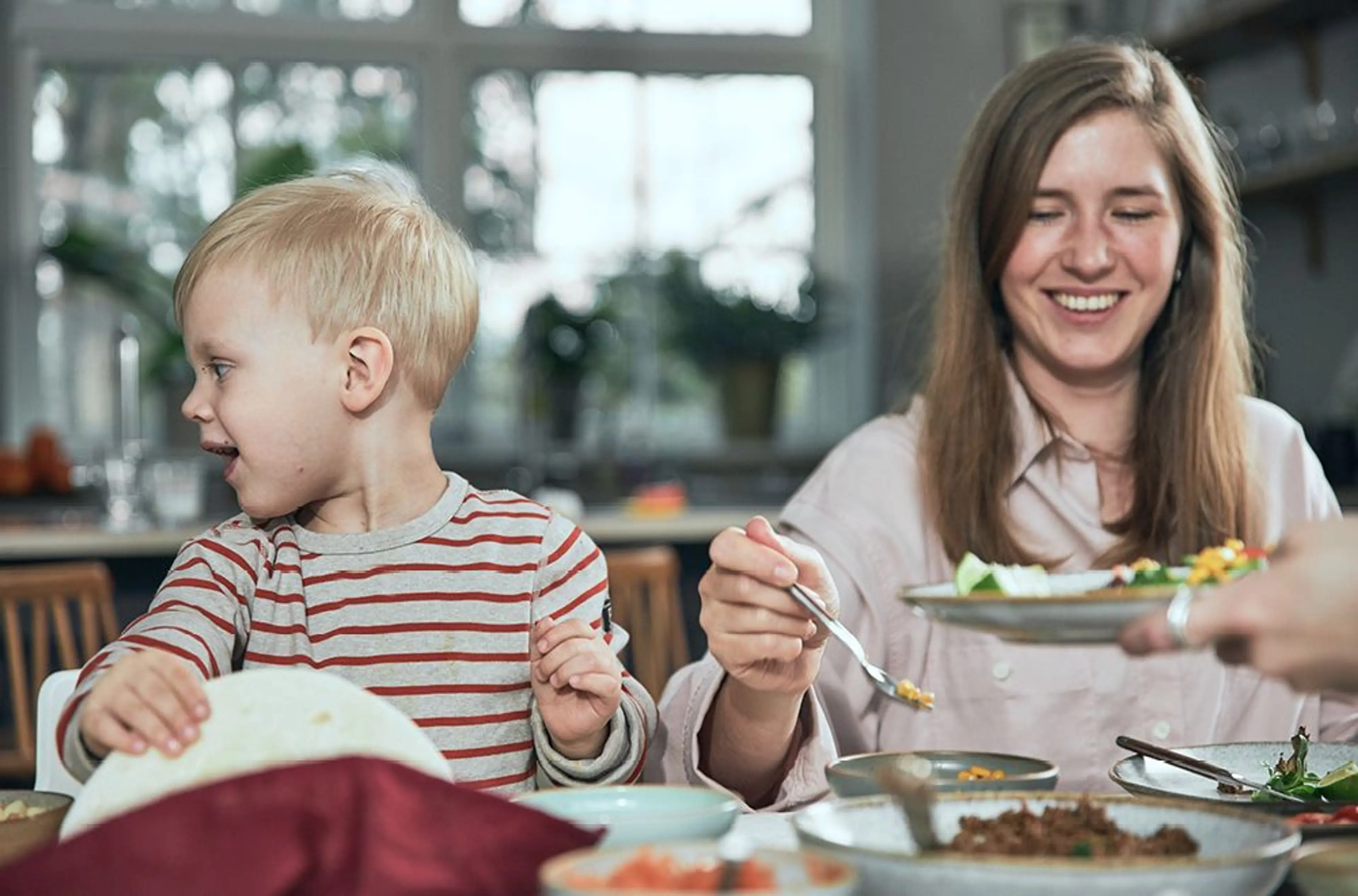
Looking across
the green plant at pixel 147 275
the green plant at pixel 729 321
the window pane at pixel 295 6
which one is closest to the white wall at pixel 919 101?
the green plant at pixel 729 321

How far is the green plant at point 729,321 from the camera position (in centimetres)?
575

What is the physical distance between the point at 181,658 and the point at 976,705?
0.83 metres

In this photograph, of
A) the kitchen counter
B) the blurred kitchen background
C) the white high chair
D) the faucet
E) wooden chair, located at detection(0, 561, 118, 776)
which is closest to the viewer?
the white high chair

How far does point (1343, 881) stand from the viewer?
0.73 meters

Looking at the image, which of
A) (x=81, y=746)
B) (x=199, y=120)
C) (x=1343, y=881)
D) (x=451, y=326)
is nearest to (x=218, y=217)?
(x=451, y=326)

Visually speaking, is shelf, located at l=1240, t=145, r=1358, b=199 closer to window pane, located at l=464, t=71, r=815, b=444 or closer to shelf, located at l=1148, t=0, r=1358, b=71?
shelf, located at l=1148, t=0, r=1358, b=71

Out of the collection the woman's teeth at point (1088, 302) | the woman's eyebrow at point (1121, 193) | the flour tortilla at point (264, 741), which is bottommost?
the flour tortilla at point (264, 741)

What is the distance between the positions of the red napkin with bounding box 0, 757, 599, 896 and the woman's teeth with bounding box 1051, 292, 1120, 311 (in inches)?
41.9

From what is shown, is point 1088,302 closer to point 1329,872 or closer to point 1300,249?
point 1329,872

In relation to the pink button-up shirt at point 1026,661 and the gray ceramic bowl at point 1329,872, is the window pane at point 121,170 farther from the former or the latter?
the gray ceramic bowl at point 1329,872

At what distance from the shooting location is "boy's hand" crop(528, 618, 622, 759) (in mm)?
1110

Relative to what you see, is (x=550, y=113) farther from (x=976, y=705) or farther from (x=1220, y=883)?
(x=1220, y=883)

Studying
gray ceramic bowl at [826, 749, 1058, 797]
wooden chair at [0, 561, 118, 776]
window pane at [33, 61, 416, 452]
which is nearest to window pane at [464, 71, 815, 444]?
window pane at [33, 61, 416, 452]

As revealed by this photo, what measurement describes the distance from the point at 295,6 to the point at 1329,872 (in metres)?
5.62
